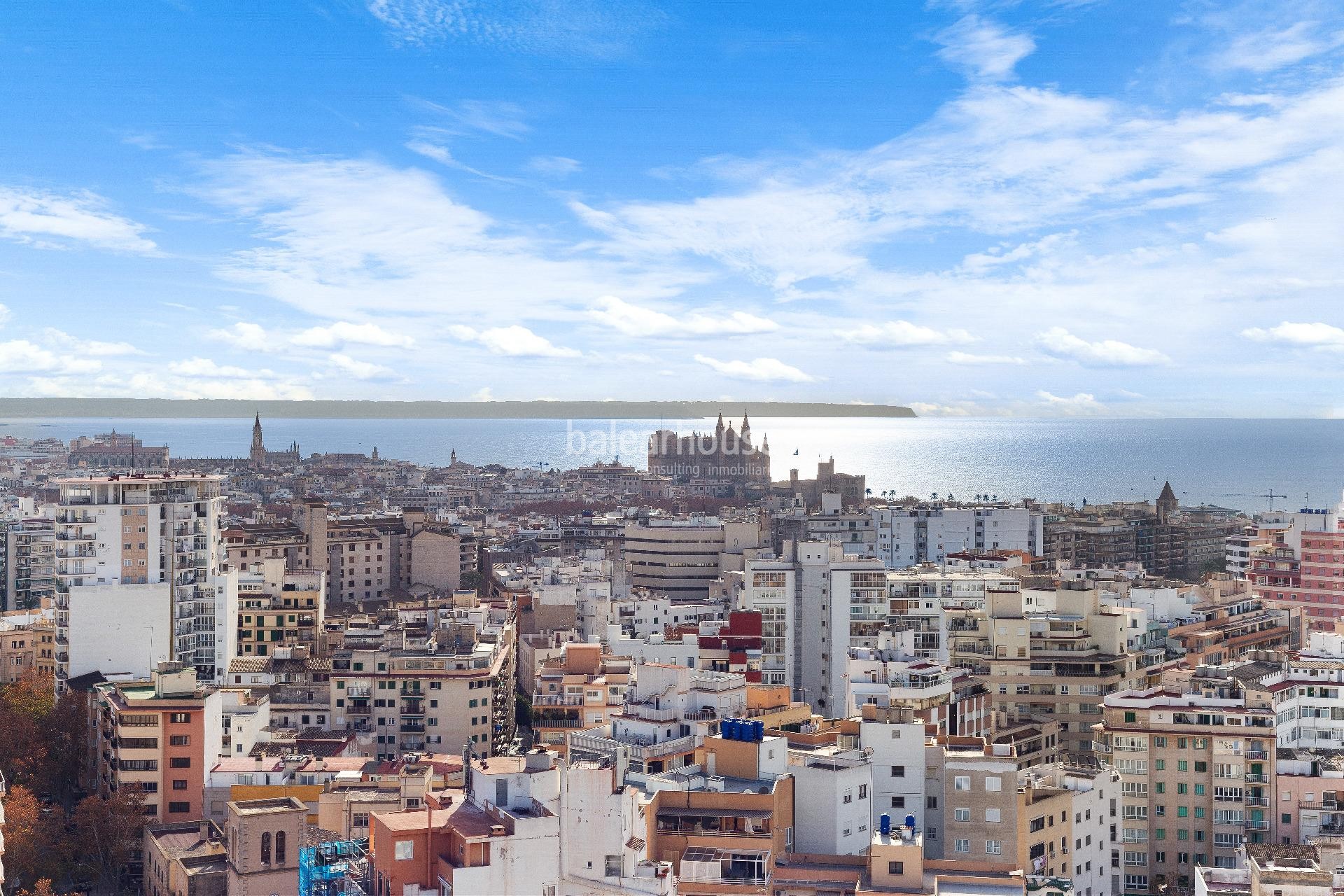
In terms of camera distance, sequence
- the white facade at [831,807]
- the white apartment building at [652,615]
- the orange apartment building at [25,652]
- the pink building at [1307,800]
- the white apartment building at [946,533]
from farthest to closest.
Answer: the white apartment building at [946,533] → the white apartment building at [652,615] → the orange apartment building at [25,652] → the pink building at [1307,800] → the white facade at [831,807]

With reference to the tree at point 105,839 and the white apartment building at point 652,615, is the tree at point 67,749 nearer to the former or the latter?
the tree at point 105,839

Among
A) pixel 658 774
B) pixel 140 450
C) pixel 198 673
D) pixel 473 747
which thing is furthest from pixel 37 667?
pixel 140 450

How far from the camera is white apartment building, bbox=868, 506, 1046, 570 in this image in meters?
52.4

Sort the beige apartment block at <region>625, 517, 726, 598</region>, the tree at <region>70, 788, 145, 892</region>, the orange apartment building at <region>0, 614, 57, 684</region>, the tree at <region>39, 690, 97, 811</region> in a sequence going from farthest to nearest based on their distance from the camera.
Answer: the beige apartment block at <region>625, 517, 726, 598</region> < the orange apartment building at <region>0, 614, 57, 684</region> < the tree at <region>39, 690, 97, 811</region> < the tree at <region>70, 788, 145, 892</region>

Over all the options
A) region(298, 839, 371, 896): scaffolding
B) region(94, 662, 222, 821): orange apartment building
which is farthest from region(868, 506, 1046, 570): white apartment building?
region(298, 839, 371, 896): scaffolding

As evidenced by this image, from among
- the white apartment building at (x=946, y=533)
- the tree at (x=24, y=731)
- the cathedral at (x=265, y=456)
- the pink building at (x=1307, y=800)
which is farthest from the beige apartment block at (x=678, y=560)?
the cathedral at (x=265, y=456)

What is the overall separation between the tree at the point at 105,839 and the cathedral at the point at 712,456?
89.0 m

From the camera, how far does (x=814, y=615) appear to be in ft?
108

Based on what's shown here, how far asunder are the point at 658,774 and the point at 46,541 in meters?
38.8

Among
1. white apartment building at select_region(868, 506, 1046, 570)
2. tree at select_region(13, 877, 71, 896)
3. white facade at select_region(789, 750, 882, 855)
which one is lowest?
tree at select_region(13, 877, 71, 896)

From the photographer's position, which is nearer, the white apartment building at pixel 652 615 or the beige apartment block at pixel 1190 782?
the beige apartment block at pixel 1190 782

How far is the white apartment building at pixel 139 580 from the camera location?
102 feet

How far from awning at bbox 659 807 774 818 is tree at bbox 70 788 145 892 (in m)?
10.9

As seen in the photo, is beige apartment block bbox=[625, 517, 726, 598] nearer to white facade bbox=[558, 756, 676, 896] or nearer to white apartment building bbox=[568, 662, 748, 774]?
white apartment building bbox=[568, 662, 748, 774]
